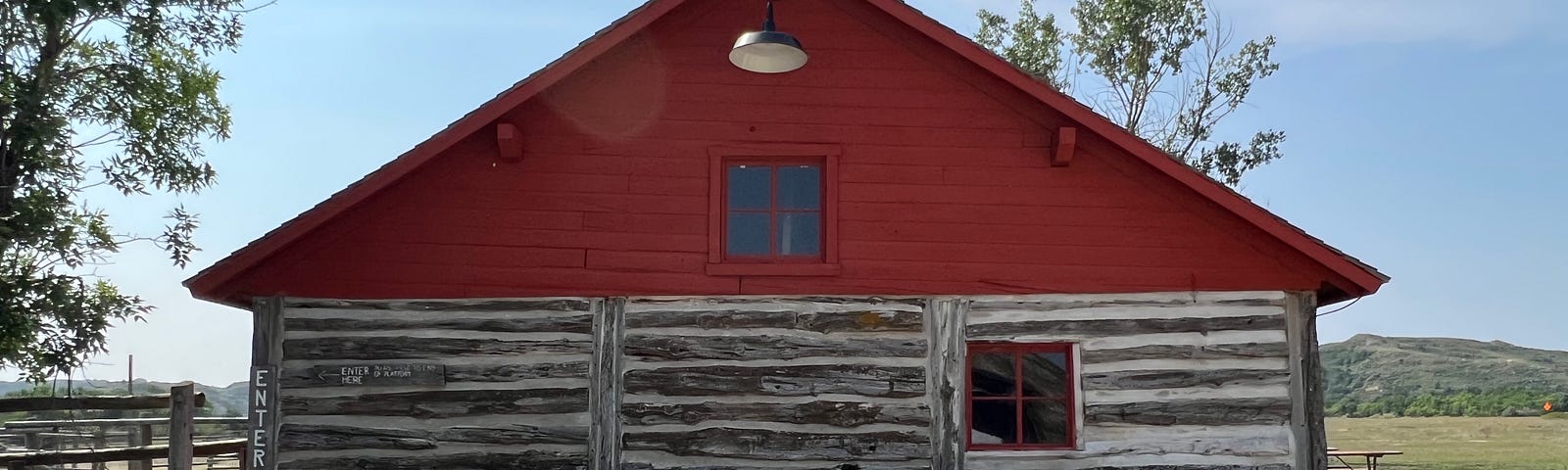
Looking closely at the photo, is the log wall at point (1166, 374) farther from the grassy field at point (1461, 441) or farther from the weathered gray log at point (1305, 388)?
the grassy field at point (1461, 441)

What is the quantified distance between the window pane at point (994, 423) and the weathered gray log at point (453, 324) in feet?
11.2

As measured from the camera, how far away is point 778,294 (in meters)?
10.0

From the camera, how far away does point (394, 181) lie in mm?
10062

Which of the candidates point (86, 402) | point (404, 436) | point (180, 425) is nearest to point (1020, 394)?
point (404, 436)

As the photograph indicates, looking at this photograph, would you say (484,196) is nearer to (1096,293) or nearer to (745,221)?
(745,221)

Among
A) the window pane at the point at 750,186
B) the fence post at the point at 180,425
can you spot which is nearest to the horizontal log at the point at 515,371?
the window pane at the point at 750,186

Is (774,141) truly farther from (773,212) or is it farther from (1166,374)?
(1166,374)

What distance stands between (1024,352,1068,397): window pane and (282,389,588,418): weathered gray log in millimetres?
3810

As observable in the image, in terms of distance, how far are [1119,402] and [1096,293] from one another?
37.2 inches

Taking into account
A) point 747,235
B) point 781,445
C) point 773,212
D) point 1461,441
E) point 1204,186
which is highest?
point 1204,186

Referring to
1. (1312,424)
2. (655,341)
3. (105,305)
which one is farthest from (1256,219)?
(105,305)

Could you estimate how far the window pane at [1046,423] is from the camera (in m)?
10.3

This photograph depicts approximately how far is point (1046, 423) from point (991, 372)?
645 millimetres

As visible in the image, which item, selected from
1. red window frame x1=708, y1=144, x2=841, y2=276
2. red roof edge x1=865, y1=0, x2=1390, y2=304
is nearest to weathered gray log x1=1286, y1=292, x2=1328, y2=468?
red roof edge x1=865, y1=0, x2=1390, y2=304
